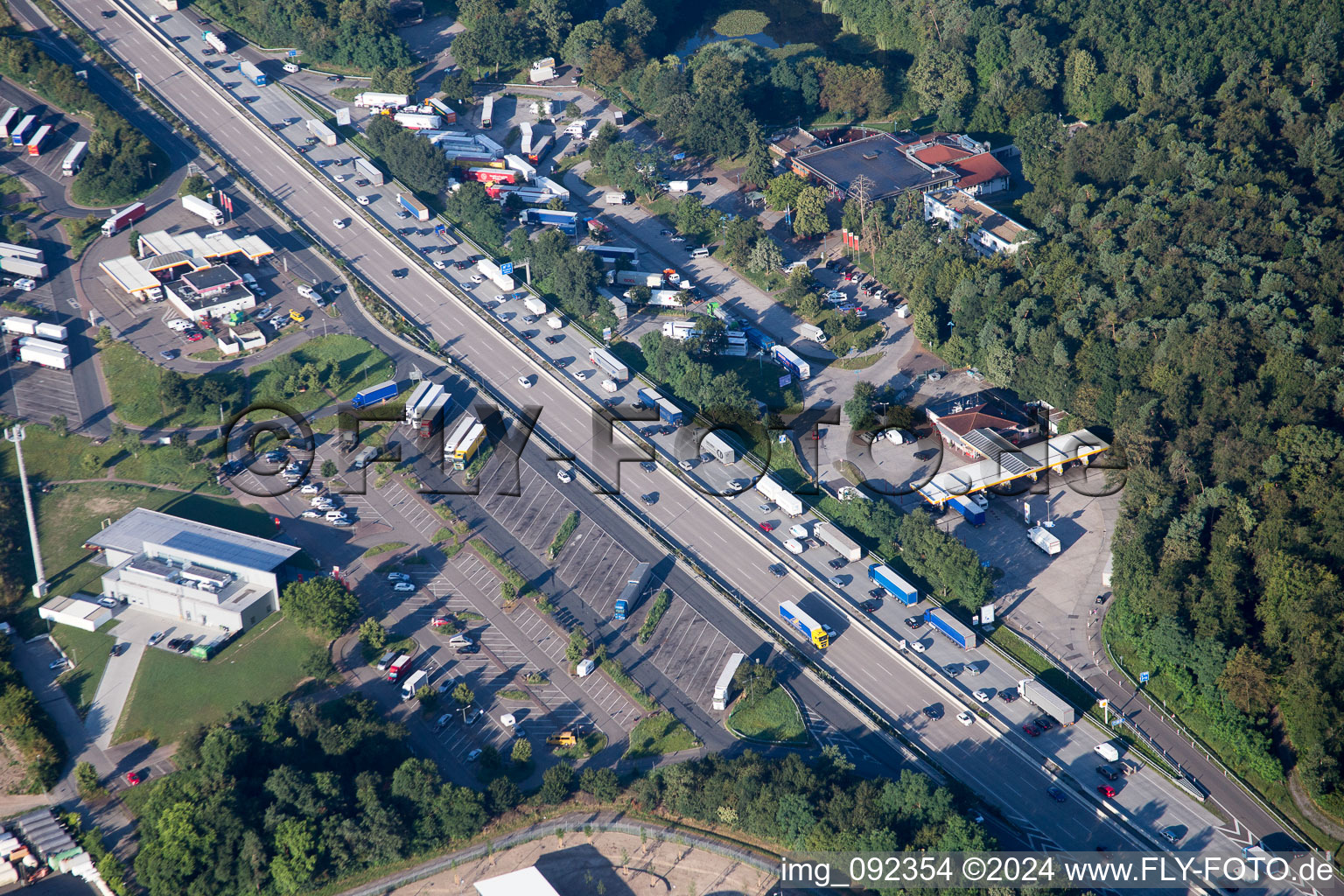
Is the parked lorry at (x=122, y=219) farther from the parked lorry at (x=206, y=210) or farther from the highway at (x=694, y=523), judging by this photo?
the highway at (x=694, y=523)

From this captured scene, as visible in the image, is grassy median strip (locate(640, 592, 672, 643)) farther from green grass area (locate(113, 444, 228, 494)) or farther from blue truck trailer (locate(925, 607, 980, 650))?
green grass area (locate(113, 444, 228, 494))

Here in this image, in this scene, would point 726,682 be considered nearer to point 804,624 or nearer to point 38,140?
point 804,624

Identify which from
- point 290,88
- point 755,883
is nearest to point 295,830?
point 755,883

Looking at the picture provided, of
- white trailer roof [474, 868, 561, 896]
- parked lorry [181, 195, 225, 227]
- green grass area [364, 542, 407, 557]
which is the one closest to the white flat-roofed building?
green grass area [364, 542, 407, 557]

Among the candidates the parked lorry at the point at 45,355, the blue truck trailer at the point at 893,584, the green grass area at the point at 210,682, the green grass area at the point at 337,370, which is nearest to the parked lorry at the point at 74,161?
the parked lorry at the point at 45,355

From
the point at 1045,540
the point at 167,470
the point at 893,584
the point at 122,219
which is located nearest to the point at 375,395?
the point at 167,470
